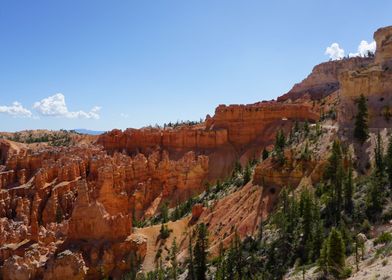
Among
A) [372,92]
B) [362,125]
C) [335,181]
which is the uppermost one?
[372,92]

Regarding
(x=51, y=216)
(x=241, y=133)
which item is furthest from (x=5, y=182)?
(x=241, y=133)

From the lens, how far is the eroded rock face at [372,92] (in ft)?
146

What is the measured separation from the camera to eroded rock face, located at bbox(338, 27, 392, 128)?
44375mm

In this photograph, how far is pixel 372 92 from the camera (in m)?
46.2

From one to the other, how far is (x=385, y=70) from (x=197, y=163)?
33875 mm

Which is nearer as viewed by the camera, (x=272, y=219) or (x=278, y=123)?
(x=272, y=219)

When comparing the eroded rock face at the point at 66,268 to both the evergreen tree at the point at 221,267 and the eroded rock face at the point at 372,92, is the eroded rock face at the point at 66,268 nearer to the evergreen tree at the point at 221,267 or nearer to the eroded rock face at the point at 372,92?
the evergreen tree at the point at 221,267

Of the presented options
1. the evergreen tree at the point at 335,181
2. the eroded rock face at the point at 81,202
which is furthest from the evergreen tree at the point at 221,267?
the eroded rock face at the point at 81,202

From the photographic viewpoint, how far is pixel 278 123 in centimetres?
7906

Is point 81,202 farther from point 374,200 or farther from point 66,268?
point 374,200

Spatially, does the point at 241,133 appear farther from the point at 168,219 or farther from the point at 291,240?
the point at 291,240

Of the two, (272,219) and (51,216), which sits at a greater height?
(272,219)

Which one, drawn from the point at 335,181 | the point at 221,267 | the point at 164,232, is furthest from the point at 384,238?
the point at 164,232

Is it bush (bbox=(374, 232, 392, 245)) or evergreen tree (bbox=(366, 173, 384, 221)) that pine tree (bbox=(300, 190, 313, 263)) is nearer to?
evergreen tree (bbox=(366, 173, 384, 221))
